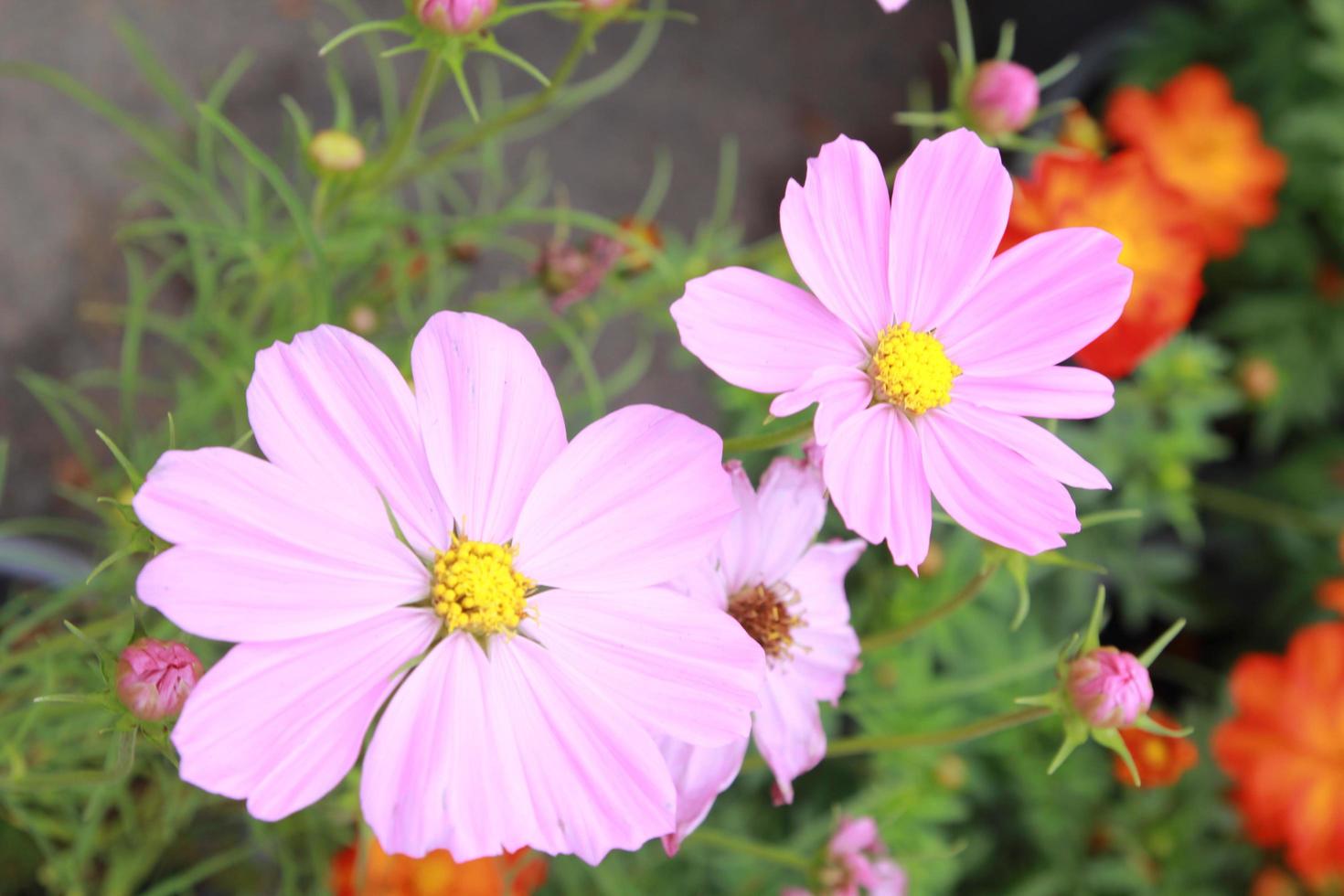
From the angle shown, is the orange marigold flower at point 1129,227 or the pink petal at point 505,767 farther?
the orange marigold flower at point 1129,227

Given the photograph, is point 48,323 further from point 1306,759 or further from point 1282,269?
point 1282,269

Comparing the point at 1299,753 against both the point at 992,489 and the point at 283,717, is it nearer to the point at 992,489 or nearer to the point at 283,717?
the point at 992,489

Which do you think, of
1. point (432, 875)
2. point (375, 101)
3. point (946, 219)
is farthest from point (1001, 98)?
point (375, 101)

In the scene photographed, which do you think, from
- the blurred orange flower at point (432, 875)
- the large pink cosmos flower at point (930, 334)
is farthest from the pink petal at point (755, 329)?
the blurred orange flower at point (432, 875)

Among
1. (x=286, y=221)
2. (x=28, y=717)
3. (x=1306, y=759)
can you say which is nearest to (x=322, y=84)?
(x=286, y=221)

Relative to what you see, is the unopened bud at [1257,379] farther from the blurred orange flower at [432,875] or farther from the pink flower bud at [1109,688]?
the blurred orange flower at [432,875]
